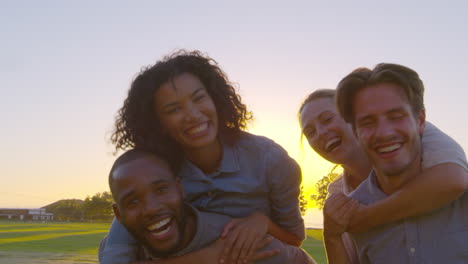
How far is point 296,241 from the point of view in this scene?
3.69 meters

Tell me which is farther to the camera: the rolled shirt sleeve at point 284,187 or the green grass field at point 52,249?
the green grass field at point 52,249

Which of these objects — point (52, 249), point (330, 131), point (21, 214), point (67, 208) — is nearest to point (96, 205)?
point (67, 208)

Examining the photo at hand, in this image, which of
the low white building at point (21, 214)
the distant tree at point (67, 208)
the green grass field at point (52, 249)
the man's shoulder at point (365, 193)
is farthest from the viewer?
the low white building at point (21, 214)

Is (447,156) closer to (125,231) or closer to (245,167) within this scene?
(245,167)

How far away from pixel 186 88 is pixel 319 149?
62.4 inches

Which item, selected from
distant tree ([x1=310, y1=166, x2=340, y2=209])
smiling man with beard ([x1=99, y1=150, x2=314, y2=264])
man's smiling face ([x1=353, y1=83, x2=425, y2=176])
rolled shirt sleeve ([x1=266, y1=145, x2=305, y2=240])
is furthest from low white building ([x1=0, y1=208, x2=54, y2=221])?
man's smiling face ([x1=353, y1=83, x2=425, y2=176])

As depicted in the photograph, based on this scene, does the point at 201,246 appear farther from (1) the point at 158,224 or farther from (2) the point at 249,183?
(2) the point at 249,183

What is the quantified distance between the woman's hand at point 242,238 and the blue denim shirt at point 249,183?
336mm

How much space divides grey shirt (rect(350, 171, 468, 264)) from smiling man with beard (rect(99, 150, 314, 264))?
24.2 inches

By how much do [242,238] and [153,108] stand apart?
132 centimetres

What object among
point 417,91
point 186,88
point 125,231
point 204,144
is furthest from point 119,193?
point 417,91

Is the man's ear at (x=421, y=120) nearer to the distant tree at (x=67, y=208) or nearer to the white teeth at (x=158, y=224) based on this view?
the white teeth at (x=158, y=224)

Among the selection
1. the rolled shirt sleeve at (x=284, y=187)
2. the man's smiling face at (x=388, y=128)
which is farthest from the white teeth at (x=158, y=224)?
the man's smiling face at (x=388, y=128)

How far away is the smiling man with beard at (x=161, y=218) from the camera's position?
289 centimetres
